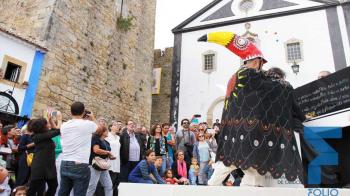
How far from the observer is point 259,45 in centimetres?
1573

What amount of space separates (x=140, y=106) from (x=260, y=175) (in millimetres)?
→ 13213

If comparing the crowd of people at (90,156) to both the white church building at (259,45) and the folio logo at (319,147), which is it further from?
the white church building at (259,45)

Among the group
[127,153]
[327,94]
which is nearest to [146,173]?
[127,153]

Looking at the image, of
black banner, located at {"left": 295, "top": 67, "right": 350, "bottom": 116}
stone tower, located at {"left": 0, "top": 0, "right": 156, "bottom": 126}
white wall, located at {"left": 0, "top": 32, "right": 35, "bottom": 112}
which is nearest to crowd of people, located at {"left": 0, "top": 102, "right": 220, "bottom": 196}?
black banner, located at {"left": 295, "top": 67, "right": 350, "bottom": 116}

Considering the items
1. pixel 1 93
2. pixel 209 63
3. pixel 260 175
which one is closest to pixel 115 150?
pixel 260 175

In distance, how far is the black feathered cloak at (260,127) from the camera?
3127mm

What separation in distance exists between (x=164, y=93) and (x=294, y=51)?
7619 mm

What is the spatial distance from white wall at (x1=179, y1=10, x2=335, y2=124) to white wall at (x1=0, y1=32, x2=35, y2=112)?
761 centimetres

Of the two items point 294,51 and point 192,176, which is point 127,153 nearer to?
point 192,176

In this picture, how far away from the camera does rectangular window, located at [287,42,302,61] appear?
1488cm

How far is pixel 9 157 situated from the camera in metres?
5.82

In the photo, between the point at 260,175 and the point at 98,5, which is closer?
the point at 260,175

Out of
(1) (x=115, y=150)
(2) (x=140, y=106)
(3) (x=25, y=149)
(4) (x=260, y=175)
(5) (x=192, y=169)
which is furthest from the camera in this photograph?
(2) (x=140, y=106)

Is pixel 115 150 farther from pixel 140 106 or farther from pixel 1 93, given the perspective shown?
pixel 140 106
